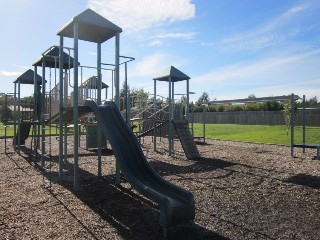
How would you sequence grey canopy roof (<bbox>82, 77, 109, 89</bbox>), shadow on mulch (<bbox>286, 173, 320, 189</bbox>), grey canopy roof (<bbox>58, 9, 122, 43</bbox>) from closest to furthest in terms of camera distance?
1. grey canopy roof (<bbox>58, 9, 122, 43</bbox>)
2. shadow on mulch (<bbox>286, 173, 320, 189</bbox>)
3. grey canopy roof (<bbox>82, 77, 109, 89</bbox>)

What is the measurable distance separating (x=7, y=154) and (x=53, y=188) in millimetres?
7387

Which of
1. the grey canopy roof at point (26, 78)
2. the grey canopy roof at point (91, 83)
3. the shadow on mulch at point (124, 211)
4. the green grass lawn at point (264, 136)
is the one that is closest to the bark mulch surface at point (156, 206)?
the shadow on mulch at point (124, 211)

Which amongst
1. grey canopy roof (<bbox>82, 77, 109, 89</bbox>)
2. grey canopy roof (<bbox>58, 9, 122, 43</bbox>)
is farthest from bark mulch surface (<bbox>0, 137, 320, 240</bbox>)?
grey canopy roof (<bbox>58, 9, 122, 43</bbox>)

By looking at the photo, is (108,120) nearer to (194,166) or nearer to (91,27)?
(91,27)

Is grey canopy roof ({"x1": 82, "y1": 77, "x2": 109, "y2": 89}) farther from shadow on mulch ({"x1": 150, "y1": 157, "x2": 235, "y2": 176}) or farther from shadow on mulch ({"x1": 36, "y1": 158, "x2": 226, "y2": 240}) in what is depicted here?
shadow on mulch ({"x1": 150, "y1": 157, "x2": 235, "y2": 176})

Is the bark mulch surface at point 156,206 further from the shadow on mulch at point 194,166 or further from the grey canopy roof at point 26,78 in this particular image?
the grey canopy roof at point 26,78

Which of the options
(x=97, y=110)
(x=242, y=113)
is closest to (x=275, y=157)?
(x=97, y=110)

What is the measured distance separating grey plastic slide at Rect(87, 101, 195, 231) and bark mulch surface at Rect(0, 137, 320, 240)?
0.31 m

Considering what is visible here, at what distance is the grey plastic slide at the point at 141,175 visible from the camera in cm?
455

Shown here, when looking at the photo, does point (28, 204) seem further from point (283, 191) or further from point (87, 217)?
point (283, 191)

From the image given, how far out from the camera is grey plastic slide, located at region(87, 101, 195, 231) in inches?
179

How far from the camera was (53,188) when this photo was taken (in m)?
7.29

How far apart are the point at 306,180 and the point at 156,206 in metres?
4.54

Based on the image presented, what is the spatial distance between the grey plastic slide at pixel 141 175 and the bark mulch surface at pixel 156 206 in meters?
0.31
